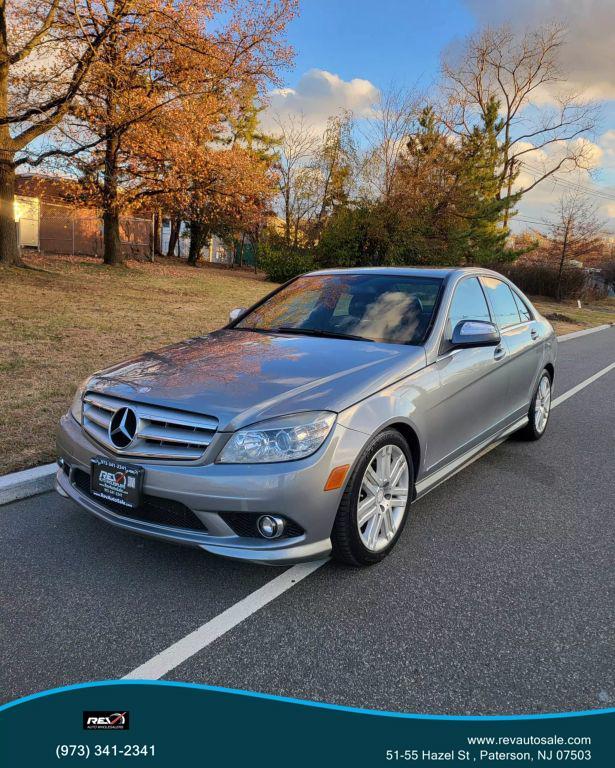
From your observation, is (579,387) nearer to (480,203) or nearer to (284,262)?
(284,262)

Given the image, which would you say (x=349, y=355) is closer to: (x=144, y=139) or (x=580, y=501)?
(x=580, y=501)

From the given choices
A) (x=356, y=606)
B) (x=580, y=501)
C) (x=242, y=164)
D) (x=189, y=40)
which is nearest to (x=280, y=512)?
(x=356, y=606)

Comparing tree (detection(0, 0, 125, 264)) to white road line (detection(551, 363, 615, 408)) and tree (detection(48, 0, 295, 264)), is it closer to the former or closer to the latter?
tree (detection(48, 0, 295, 264))

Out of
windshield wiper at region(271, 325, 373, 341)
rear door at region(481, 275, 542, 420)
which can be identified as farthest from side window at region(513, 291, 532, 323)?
windshield wiper at region(271, 325, 373, 341)

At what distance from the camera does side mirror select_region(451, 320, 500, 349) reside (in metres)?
3.81

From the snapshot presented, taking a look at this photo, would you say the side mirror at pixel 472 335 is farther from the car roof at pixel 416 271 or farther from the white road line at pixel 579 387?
the white road line at pixel 579 387

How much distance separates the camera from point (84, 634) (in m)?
2.59

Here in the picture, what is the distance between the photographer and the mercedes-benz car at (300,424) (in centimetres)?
275

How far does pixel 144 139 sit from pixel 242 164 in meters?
3.84

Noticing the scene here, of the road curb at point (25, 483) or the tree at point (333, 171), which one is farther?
the tree at point (333, 171)

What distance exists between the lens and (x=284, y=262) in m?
27.2

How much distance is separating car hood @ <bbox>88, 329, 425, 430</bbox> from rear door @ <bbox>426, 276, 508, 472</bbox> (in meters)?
0.31

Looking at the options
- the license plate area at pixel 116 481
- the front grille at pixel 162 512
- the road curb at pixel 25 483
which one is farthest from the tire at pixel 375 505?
the road curb at pixel 25 483

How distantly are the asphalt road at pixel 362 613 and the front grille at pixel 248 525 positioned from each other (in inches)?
14.1
